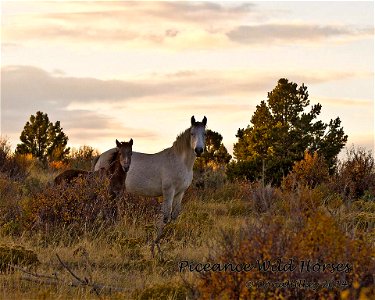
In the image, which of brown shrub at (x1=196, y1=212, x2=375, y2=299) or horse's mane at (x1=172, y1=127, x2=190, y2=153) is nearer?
brown shrub at (x1=196, y1=212, x2=375, y2=299)

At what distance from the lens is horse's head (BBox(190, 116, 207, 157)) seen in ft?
46.3

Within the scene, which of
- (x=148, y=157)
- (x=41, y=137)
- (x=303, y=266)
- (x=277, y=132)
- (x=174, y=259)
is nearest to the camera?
(x=303, y=266)

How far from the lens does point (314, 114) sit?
24094 millimetres

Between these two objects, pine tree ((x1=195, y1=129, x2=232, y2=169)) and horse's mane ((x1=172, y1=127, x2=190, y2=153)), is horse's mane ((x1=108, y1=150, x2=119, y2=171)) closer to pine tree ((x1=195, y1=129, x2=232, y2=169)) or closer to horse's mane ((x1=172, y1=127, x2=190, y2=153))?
horse's mane ((x1=172, y1=127, x2=190, y2=153))

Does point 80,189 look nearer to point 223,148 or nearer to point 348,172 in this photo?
point 348,172

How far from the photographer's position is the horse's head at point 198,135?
555 inches

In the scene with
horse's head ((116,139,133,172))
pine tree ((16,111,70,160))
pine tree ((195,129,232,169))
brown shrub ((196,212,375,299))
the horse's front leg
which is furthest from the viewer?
pine tree ((16,111,70,160))

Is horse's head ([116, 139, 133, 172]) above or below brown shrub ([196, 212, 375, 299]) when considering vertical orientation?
above

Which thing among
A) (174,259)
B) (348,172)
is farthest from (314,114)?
(174,259)

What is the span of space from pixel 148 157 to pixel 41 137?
67.4 ft

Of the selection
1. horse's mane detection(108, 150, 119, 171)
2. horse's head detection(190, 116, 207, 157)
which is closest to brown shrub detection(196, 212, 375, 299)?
horse's head detection(190, 116, 207, 157)

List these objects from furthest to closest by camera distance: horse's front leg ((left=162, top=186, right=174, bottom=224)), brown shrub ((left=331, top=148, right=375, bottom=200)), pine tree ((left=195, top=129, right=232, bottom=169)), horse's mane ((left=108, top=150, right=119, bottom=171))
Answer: pine tree ((left=195, top=129, right=232, bottom=169))
brown shrub ((left=331, top=148, right=375, bottom=200))
horse's front leg ((left=162, top=186, right=174, bottom=224))
horse's mane ((left=108, top=150, right=119, bottom=171))

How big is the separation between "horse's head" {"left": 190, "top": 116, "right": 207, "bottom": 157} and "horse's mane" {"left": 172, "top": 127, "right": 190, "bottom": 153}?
274mm

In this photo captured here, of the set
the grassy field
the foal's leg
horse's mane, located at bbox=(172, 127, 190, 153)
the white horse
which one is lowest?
the grassy field
